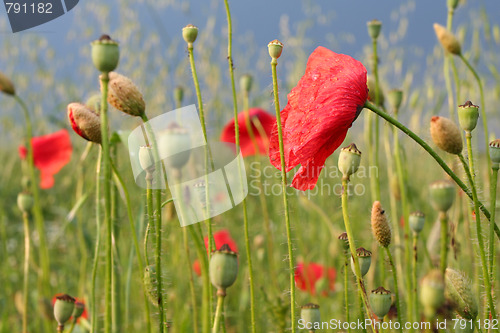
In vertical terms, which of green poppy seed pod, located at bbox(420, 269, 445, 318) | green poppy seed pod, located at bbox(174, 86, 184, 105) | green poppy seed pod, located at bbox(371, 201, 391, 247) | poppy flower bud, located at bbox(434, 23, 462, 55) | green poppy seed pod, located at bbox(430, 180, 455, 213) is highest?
green poppy seed pod, located at bbox(174, 86, 184, 105)

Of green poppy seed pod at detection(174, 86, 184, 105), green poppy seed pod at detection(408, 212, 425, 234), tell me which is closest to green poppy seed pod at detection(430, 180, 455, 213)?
green poppy seed pod at detection(408, 212, 425, 234)

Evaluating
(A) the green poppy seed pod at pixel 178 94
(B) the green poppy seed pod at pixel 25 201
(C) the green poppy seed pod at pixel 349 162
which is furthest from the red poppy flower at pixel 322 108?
(B) the green poppy seed pod at pixel 25 201

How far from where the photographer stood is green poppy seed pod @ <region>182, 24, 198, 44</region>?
0.55 meters

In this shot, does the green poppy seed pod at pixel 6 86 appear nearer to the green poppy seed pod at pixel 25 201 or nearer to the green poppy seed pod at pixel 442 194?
the green poppy seed pod at pixel 25 201

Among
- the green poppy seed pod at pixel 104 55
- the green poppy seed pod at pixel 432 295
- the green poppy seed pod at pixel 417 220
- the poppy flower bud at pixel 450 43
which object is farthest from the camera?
the poppy flower bud at pixel 450 43

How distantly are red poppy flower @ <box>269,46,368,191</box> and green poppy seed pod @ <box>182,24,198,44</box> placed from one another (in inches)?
4.8

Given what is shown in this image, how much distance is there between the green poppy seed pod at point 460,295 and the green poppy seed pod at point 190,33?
35 centimetres

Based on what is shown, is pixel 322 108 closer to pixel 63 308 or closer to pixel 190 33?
pixel 190 33

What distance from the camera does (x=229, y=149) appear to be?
2.85 ft

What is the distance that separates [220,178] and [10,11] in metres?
0.84

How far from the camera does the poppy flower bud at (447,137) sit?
0.54 meters

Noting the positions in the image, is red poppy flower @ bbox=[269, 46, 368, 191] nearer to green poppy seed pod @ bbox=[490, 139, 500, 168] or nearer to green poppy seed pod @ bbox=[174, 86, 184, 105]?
green poppy seed pod @ bbox=[490, 139, 500, 168]

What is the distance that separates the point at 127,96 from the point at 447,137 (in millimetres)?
322

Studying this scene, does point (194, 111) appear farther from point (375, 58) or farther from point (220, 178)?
point (375, 58)
